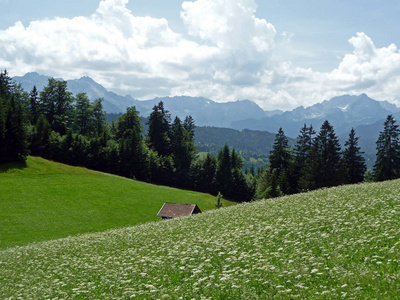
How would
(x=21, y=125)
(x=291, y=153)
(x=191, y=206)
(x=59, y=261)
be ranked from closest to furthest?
(x=59, y=261)
(x=191, y=206)
(x=21, y=125)
(x=291, y=153)

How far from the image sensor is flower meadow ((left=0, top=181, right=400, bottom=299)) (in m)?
8.05

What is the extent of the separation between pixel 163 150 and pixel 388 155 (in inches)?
2978

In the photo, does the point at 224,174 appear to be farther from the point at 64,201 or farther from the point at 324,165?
the point at 64,201

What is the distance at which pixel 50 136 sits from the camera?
92188 mm

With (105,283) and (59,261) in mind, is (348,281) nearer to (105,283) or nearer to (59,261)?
(105,283)

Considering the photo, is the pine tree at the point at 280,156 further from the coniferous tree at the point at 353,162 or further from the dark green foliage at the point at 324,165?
the coniferous tree at the point at 353,162

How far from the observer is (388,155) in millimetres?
76938

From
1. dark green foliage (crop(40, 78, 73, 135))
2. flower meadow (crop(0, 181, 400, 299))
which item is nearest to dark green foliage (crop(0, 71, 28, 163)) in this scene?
dark green foliage (crop(40, 78, 73, 135))

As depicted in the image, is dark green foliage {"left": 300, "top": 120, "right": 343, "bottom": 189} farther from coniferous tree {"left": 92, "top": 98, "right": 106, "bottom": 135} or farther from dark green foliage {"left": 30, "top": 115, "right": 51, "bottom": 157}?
coniferous tree {"left": 92, "top": 98, "right": 106, "bottom": 135}

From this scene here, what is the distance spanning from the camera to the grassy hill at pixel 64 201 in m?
47.2

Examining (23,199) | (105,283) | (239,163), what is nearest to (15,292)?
(105,283)

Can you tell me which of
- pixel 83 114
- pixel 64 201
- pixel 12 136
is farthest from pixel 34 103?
pixel 64 201

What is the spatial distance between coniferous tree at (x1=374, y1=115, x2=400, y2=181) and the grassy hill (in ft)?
142

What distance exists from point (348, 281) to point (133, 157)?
98048 mm
